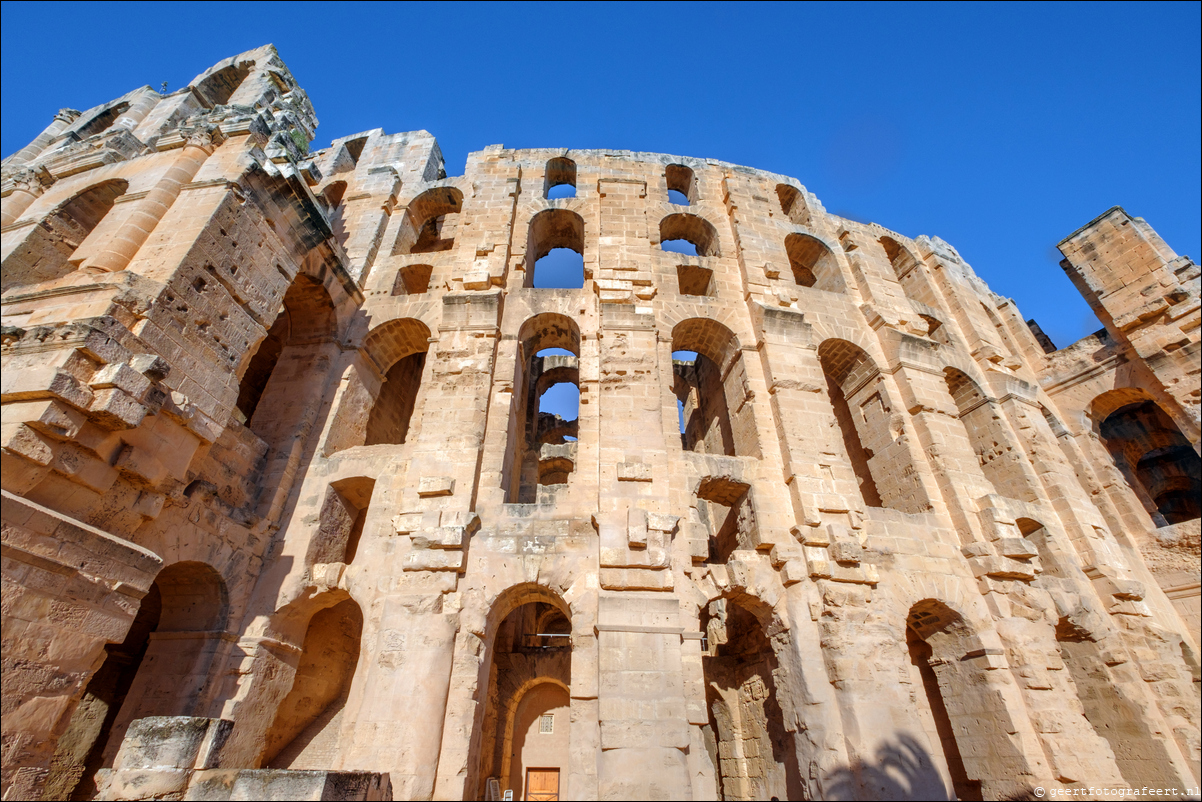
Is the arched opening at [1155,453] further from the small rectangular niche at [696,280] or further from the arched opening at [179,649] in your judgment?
the arched opening at [179,649]

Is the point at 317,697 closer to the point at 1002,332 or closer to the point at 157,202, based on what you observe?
the point at 157,202

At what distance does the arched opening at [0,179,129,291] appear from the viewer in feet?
26.1

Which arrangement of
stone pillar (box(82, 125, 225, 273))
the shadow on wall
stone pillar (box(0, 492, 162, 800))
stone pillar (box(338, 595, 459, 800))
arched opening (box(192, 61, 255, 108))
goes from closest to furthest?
stone pillar (box(0, 492, 162, 800)) < stone pillar (box(338, 595, 459, 800)) < the shadow on wall < stone pillar (box(82, 125, 225, 273)) < arched opening (box(192, 61, 255, 108))

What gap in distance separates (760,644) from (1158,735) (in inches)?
236

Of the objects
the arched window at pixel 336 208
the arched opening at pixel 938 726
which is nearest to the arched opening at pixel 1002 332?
the arched opening at pixel 938 726

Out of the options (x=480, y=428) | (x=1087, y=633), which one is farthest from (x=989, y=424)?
(x=480, y=428)

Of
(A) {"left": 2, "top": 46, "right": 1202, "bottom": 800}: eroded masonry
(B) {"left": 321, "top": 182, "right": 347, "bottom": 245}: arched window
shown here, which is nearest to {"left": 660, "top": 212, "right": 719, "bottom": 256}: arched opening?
(A) {"left": 2, "top": 46, "right": 1202, "bottom": 800}: eroded masonry

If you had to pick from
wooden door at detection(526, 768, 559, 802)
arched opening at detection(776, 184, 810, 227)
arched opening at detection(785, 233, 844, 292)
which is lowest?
wooden door at detection(526, 768, 559, 802)

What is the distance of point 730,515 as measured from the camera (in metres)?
10.7

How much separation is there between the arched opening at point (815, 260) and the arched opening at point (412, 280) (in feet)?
29.9

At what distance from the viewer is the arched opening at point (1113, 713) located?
845 centimetres

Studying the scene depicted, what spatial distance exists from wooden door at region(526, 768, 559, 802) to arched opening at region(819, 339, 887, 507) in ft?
28.1

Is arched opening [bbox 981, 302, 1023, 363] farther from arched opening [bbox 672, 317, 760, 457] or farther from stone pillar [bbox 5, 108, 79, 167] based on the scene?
stone pillar [bbox 5, 108, 79, 167]

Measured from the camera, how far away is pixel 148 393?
650 centimetres
